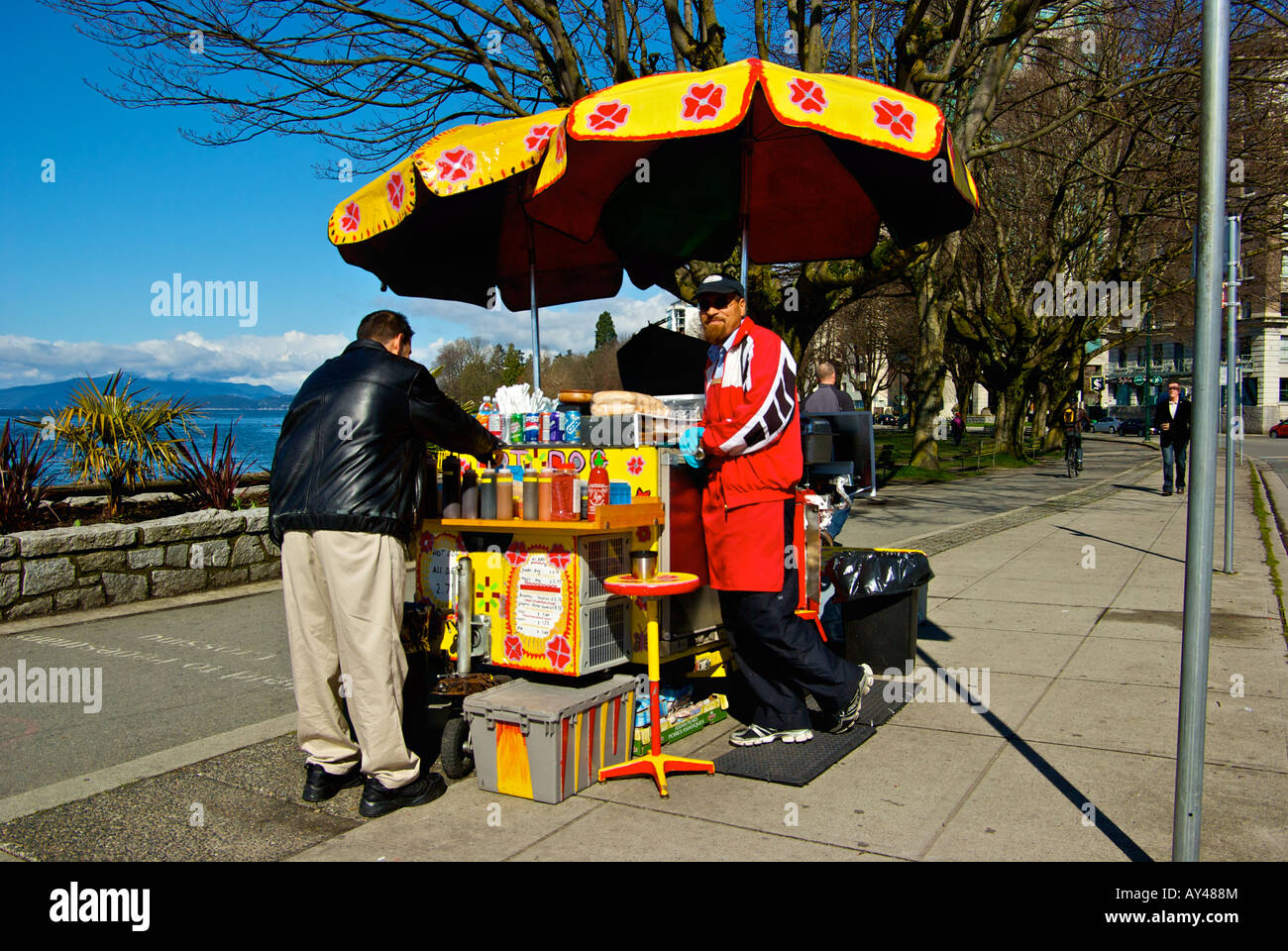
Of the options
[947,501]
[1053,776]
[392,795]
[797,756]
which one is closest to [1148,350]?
[947,501]

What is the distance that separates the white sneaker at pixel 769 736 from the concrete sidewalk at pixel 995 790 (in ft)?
0.41

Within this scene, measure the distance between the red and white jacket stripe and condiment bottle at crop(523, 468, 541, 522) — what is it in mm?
822

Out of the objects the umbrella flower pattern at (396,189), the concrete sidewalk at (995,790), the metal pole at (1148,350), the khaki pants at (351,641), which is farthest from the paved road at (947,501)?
the metal pole at (1148,350)

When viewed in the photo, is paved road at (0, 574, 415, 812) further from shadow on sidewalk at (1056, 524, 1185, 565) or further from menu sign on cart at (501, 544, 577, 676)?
shadow on sidewalk at (1056, 524, 1185, 565)

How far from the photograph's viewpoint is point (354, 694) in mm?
3873

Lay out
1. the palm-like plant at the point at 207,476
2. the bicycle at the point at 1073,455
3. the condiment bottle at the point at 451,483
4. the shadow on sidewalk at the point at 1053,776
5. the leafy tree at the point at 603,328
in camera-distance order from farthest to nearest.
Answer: the leafy tree at the point at 603,328
the bicycle at the point at 1073,455
the palm-like plant at the point at 207,476
the condiment bottle at the point at 451,483
the shadow on sidewalk at the point at 1053,776

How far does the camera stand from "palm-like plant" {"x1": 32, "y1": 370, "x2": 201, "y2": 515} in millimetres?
9414

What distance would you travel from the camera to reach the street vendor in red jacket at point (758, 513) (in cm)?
432

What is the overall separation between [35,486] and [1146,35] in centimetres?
1893

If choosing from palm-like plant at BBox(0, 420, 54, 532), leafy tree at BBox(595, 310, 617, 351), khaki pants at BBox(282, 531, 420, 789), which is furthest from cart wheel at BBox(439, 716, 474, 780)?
leafy tree at BBox(595, 310, 617, 351)

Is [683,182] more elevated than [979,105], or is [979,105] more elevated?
[979,105]

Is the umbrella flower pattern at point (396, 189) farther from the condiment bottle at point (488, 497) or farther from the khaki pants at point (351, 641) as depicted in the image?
the khaki pants at point (351, 641)

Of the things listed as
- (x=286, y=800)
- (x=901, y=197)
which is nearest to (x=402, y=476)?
(x=286, y=800)
